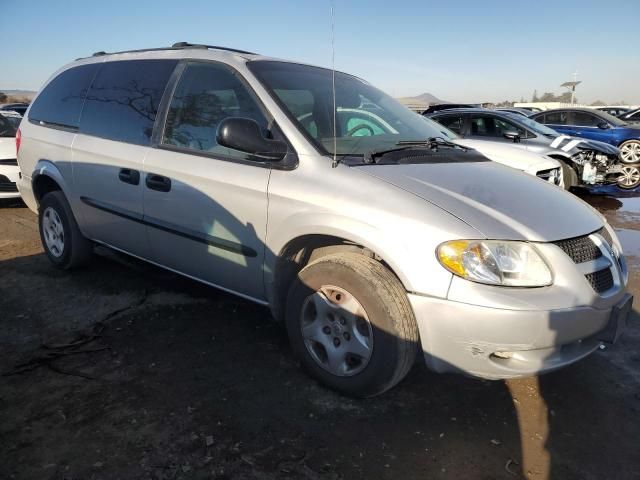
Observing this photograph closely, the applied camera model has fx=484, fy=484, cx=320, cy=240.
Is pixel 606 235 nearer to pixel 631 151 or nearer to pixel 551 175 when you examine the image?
pixel 551 175

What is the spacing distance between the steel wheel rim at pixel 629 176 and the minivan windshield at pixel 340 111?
697 cm

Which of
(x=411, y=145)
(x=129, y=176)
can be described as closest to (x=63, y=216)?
(x=129, y=176)

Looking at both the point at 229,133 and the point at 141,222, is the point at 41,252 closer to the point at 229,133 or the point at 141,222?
the point at 141,222

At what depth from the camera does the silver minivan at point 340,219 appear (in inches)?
83.4

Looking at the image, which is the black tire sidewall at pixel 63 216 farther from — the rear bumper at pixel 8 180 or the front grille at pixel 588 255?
the front grille at pixel 588 255

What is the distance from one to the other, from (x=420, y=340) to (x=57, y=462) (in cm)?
168

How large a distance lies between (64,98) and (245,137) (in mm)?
2504

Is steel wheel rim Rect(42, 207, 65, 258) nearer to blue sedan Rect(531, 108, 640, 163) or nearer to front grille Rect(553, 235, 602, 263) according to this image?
front grille Rect(553, 235, 602, 263)

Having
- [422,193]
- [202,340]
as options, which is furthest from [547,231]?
[202,340]

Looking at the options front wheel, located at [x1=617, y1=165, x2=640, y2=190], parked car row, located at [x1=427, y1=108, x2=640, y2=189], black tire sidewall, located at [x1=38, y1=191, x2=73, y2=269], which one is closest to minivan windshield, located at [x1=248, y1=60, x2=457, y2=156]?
black tire sidewall, located at [x1=38, y1=191, x2=73, y2=269]

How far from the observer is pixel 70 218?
13.4ft

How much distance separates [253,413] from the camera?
7.98 feet

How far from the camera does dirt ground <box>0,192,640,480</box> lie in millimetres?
2090

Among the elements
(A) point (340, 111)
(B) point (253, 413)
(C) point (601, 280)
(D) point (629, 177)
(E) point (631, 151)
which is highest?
(A) point (340, 111)
